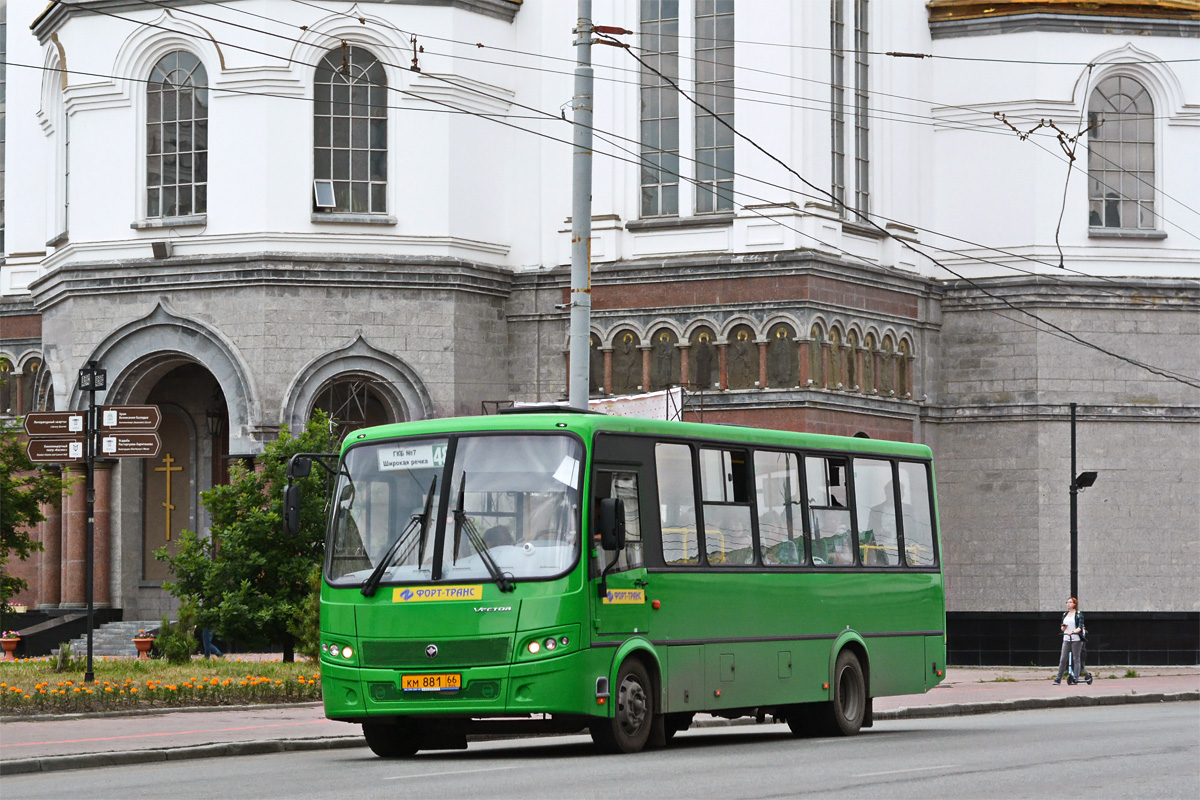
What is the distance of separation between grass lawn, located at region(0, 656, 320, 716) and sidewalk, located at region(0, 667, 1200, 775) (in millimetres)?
306

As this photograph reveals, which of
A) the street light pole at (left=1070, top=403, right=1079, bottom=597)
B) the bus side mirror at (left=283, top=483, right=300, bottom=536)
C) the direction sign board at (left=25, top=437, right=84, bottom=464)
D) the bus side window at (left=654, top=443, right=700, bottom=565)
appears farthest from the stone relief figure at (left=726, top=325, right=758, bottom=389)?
the bus side mirror at (left=283, top=483, right=300, bottom=536)

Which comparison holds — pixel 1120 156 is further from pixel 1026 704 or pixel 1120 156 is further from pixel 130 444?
pixel 130 444

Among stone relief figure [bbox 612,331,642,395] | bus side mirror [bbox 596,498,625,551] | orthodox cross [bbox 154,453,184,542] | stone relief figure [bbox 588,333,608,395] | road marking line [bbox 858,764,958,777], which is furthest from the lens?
orthodox cross [bbox 154,453,184,542]

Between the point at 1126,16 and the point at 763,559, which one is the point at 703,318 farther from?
the point at 763,559

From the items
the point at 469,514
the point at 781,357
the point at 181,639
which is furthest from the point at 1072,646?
the point at 469,514

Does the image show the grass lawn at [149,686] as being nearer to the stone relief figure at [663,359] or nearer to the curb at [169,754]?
the curb at [169,754]

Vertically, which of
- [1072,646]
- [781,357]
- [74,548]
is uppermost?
[781,357]

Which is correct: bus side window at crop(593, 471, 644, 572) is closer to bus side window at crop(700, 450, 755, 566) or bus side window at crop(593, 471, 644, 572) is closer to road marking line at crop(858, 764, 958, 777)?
bus side window at crop(700, 450, 755, 566)

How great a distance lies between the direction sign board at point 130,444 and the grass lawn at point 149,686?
281 centimetres

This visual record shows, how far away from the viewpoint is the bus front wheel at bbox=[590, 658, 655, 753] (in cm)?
1662

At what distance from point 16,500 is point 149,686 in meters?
9.38

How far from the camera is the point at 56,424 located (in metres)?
26.7

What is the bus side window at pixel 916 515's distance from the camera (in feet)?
69.7

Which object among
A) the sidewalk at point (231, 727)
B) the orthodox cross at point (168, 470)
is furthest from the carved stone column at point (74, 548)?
the sidewalk at point (231, 727)
